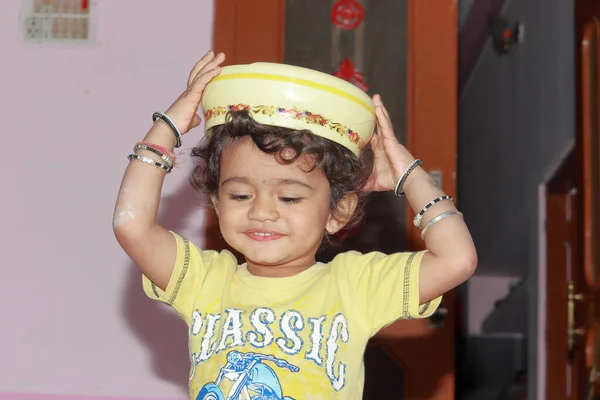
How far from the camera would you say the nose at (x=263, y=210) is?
149cm

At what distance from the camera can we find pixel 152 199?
1.56 metres

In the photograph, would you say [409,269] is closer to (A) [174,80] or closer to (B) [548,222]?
(A) [174,80]

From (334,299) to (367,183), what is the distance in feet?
0.75

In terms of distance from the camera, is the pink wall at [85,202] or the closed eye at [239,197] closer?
the closed eye at [239,197]

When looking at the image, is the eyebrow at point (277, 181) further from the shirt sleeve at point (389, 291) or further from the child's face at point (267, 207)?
the shirt sleeve at point (389, 291)

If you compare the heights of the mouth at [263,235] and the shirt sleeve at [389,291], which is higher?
the mouth at [263,235]

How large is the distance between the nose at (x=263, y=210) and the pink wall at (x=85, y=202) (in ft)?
3.46

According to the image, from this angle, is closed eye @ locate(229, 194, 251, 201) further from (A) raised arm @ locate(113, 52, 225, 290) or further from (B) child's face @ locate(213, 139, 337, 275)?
(A) raised arm @ locate(113, 52, 225, 290)

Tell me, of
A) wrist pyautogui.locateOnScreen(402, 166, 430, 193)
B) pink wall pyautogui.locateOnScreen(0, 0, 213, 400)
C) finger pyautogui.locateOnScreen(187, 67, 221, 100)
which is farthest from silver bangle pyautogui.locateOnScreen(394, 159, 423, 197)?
pink wall pyautogui.locateOnScreen(0, 0, 213, 400)

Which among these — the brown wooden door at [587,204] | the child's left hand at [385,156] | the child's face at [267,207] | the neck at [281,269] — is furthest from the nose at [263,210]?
the brown wooden door at [587,204]

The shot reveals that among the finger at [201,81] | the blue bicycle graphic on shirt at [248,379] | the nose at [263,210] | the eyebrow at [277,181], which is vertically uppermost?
the finger at [201,81]

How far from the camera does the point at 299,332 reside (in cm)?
151

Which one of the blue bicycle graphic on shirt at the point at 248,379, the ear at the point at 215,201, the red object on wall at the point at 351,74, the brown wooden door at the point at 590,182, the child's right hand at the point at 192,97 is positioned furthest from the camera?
the red object on wall at the point at 351,74

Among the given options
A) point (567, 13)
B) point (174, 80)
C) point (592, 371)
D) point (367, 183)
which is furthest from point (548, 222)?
point (367, 183)
